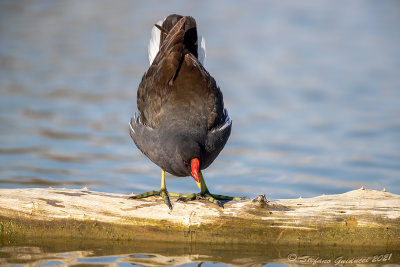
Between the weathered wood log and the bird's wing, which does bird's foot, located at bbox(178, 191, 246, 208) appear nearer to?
the weathered wood log

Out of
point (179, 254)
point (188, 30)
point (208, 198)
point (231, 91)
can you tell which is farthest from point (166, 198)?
point (231, 91)

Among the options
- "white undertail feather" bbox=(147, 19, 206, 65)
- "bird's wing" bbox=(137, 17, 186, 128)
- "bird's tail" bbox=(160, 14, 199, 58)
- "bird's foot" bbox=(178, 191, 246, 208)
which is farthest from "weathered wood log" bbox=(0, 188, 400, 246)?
"white undertail feather" bbox=(147, 19, 206, 65)

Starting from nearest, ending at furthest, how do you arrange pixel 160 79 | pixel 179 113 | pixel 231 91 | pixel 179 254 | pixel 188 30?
pixel 179 254, pixel 179 113, pixel 160 79, pixel 188 30, pixel 231 91

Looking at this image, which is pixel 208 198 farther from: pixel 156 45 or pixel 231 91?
pixel 231 91

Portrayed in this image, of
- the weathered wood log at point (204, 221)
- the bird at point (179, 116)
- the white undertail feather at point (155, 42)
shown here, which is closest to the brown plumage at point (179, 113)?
the bird at point (179, 116)

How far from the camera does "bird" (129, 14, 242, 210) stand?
18.7ft

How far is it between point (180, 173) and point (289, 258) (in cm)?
129

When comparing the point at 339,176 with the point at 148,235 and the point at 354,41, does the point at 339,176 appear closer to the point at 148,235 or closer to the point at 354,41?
the point at 148,235

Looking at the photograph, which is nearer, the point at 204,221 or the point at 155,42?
the point at 204,221

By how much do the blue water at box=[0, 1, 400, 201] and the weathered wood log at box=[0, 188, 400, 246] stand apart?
2.40 metres

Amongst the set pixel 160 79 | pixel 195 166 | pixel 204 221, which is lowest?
pixel 204 221

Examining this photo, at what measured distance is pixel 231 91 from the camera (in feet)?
41.0

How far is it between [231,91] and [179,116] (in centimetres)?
669

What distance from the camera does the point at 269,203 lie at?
5598 millimetres
